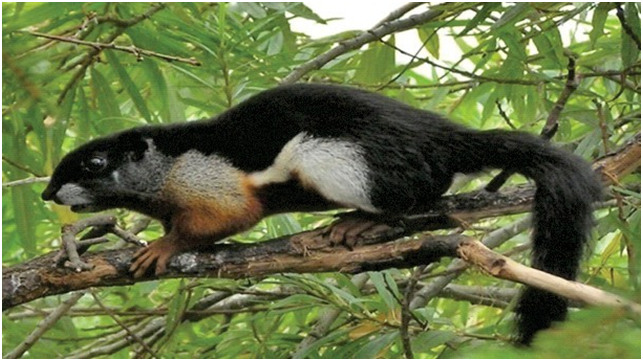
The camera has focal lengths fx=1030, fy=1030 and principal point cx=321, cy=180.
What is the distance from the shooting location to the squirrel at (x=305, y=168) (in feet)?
8.66

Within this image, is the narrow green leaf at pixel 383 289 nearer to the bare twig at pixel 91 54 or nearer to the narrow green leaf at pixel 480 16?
the narrow green leaf at pixel 480 16

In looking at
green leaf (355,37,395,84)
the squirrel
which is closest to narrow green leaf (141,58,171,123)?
the squirrel

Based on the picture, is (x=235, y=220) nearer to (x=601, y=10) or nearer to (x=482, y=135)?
(x=482, y=135)

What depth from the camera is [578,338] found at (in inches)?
31.6

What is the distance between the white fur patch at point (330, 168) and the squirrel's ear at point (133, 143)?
0.54 meters

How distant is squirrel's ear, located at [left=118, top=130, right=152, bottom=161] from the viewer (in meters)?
3.33

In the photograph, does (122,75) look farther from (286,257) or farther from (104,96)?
(286,257)

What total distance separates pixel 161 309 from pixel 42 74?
3.21 metres

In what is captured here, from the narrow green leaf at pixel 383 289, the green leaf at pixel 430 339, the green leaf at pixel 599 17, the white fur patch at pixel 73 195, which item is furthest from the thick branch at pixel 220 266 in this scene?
the green leaf at pixel 599 17

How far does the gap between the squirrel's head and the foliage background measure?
22 centimetres

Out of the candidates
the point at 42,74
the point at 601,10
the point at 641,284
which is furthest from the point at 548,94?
the point at 641,284

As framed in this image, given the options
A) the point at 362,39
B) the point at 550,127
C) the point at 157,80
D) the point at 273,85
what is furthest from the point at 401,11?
the point at 550,127

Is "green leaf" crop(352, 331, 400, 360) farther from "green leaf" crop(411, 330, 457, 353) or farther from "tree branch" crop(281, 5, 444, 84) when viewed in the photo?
"tree branch" crop(281, 5, 444, 84)

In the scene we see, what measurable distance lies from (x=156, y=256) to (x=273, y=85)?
1.29 m
